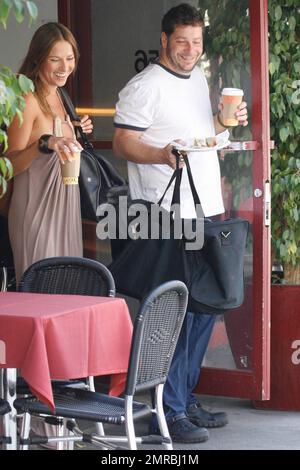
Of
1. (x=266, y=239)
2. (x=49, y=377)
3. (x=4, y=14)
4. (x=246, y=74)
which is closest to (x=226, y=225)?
(x=266, y=239)

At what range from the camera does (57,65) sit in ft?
17.4

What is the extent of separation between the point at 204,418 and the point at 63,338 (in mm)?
1896

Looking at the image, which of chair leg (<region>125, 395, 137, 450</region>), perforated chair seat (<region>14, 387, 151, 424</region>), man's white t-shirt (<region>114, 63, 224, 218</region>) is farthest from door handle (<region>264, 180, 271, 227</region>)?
chair leg (<region>125, 395, 137, 450</region>)

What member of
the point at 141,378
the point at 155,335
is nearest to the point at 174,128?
the point at 155,335

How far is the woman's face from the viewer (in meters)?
5.30

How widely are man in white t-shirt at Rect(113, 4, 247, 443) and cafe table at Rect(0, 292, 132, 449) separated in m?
1.14

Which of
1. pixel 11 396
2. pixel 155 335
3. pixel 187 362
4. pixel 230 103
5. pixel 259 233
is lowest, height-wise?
pixel 187 362

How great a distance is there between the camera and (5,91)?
3.68 m

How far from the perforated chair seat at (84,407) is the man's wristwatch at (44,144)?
1.19 metres

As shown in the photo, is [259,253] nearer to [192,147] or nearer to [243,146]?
[243,146]

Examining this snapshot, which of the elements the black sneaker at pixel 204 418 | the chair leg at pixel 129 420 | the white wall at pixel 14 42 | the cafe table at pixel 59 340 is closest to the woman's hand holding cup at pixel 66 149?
the cafe table at pixel 59 340

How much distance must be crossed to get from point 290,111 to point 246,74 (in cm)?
35

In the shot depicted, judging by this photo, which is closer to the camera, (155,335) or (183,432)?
(155,335)

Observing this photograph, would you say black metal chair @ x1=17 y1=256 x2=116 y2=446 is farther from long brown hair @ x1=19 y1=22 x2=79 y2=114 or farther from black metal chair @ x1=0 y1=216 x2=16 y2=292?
black metal chair @ x1=0 y1=216 x2=16 y2=292
